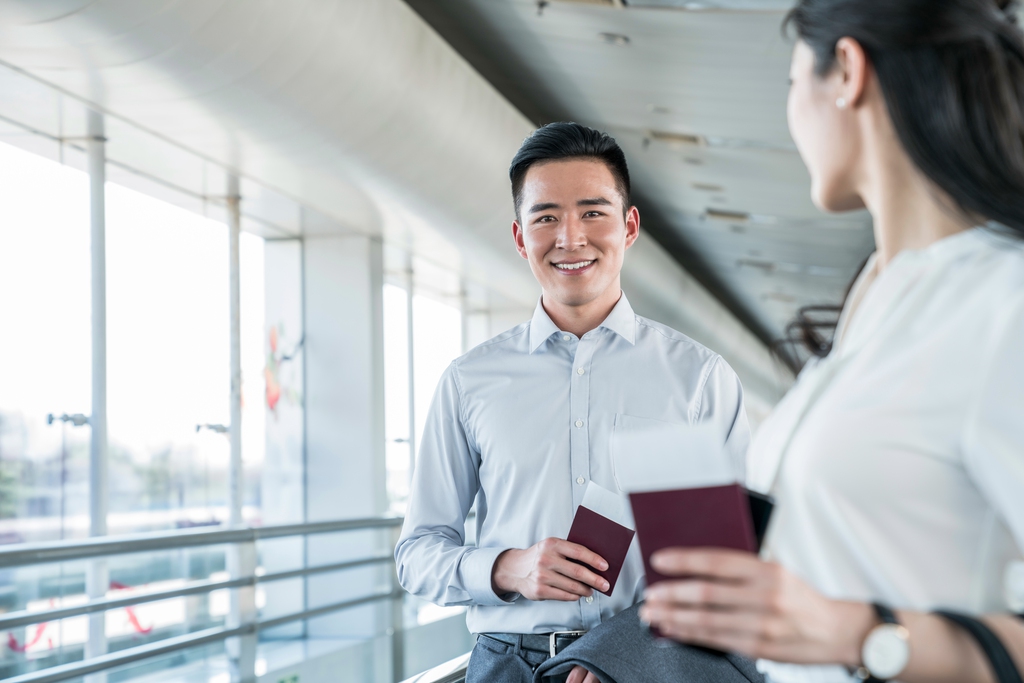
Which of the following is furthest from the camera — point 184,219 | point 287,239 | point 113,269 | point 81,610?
point 287,239

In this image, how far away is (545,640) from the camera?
5.52 ft

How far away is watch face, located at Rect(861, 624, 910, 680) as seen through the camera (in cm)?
79

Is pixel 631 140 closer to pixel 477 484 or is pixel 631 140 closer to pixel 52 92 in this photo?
pixel 52 92

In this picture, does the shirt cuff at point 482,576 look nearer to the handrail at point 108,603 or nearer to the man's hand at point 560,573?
the man's hand at point 560,573

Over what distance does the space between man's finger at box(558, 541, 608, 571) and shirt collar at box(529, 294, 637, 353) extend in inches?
19.9

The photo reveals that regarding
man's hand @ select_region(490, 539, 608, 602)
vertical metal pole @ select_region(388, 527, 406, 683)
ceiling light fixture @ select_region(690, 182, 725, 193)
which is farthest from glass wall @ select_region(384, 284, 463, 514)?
man's hand @ select_region(490, 539, 608, 602)

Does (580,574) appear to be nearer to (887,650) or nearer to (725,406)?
(725,406)

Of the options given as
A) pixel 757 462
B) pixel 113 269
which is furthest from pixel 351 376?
pixel 757 462

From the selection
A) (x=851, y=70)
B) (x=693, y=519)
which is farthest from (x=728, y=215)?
(x=693, y=519)

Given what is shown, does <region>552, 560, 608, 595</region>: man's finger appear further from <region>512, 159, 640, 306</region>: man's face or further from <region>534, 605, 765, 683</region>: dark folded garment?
<region>512, 159, 640, 306</region>: man's face

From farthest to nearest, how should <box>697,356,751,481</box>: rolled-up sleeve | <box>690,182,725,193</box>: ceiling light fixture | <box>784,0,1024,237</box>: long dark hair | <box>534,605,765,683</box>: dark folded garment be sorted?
1. <box>690,182,725,193</box>: ceiling light fixture
2. <box>697,356,751,481</box>: rolled-up sleeve
3. <box>534,605,765,683</box>: dark folded garment
4. <box>784,0,1024,237</box>: long dark hair

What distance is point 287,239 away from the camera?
7.40 m

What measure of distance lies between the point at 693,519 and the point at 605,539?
751mm

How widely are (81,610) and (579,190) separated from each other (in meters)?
2.40
